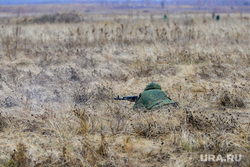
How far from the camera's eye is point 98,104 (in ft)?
17.8

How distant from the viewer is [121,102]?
17.9ft

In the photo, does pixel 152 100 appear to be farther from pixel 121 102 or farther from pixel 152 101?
pixel 121 102

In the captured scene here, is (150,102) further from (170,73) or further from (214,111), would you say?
(170,73)

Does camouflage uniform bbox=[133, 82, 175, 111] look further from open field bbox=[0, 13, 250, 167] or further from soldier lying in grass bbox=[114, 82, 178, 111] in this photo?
open field bbox=[0, 13, 250, 167]

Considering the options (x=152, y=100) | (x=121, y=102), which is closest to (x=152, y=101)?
(x=152, y=100)

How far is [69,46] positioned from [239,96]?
600 cm

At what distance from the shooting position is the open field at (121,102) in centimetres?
349

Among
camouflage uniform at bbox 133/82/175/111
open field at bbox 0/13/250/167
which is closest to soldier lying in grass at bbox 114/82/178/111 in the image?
camouflage uniform at bbox 133/82/175/111

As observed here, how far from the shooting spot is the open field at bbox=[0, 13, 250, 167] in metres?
3.49

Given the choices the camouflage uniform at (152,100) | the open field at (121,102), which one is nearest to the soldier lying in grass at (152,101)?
the camouflage uniform at (152,100)

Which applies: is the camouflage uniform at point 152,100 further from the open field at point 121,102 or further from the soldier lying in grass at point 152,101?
the open field at point 121,102

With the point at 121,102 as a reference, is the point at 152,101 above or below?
above

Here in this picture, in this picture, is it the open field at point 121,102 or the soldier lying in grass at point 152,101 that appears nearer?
the open field at point 121,102

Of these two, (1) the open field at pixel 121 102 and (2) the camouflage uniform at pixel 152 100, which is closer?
(1) the open field at pixel 121 102
